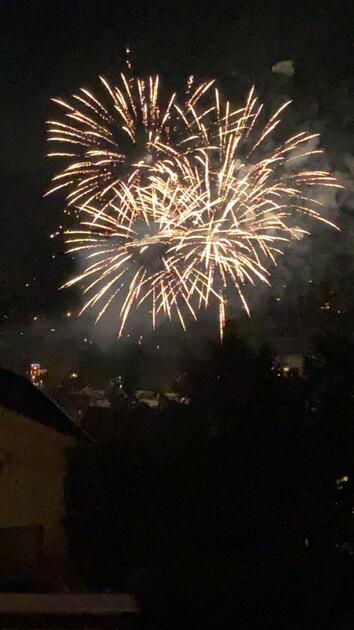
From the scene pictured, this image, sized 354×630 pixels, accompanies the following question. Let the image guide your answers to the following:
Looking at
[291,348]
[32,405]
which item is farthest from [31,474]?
[291,348]

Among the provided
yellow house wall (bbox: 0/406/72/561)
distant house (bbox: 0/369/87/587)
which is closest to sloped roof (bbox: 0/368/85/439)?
distant house (bbox: 0/369/87/587)

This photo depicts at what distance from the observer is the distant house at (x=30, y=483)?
12.1m

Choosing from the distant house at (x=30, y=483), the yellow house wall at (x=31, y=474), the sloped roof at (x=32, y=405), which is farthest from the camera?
the sloped roof at (x=32, y=405)

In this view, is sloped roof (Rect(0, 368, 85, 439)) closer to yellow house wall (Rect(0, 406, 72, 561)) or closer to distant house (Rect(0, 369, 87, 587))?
distant house (Rect(0, 369, 87, 587))

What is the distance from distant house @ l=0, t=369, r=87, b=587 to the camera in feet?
39.7

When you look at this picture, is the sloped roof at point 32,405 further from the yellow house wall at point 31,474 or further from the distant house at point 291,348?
the distant house at point 291,348

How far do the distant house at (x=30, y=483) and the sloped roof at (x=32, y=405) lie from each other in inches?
1.3

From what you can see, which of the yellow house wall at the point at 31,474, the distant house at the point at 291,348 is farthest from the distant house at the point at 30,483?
the distant house at the point at 291,348

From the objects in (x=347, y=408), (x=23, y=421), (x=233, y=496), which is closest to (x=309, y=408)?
(x=347, y=408)

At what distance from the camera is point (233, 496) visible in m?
9.41

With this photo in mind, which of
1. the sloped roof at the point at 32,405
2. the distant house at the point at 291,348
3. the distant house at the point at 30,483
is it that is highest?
the distant house at the point at 291,348

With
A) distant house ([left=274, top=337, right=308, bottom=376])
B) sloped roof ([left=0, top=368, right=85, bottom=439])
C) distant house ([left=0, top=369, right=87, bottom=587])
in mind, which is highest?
distant house ([left=274, top=337, right=308, bottom=376])

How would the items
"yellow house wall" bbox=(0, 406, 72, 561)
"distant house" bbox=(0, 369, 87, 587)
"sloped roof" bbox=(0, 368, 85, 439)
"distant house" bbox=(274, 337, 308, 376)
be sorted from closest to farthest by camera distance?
"distant house" bbox=(0, 369, 87, 587) < "yellow house wall" bbox=(0, 406, 72, 561) < "sloped roof" bbox=(0, 368, 85, 439) < "distant house" bbox=(274, 337, 308, 376)

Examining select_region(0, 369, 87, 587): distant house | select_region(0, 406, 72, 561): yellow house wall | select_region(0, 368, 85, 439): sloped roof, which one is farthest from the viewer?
select_region(0, 368, 85, 439): sloped roof
